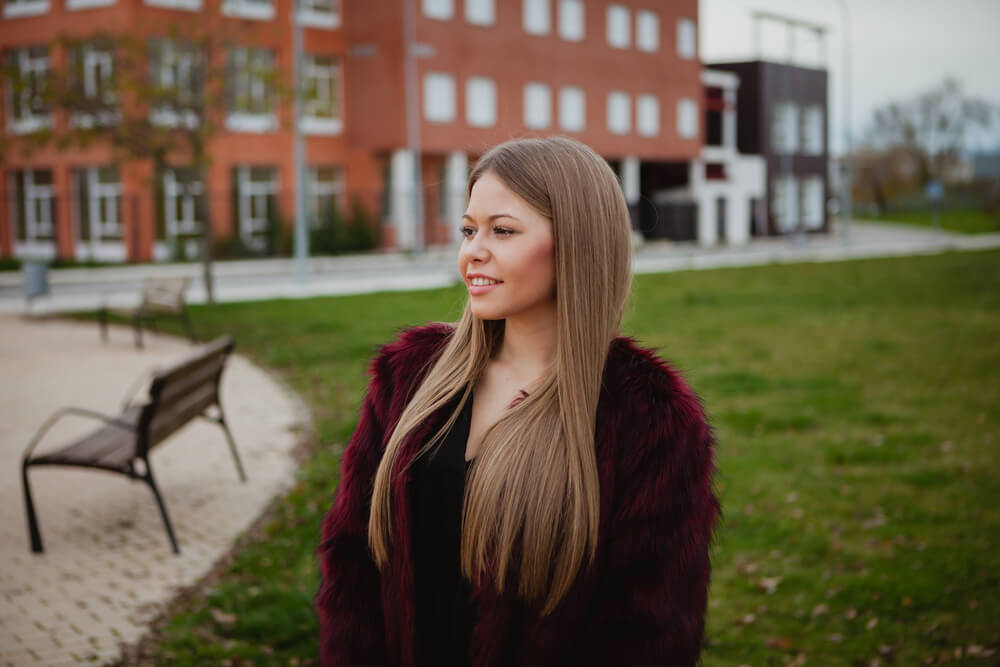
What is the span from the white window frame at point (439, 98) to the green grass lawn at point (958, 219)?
100 ft

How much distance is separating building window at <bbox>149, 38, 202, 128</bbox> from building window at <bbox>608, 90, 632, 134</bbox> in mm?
29024

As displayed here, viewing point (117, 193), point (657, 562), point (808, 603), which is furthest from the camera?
point (117, 193)

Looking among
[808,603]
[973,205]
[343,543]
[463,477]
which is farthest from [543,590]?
[973,205]

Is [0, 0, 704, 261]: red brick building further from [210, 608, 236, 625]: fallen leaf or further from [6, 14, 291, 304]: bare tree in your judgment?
[210, 608, 236, 625]: fallen leaf

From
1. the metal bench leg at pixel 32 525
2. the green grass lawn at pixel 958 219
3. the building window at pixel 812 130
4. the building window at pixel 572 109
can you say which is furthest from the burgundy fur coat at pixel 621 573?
the green grass lawn at pixel 958 219

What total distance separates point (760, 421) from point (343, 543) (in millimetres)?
6894

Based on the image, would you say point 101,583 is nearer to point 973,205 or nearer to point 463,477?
point 463,477

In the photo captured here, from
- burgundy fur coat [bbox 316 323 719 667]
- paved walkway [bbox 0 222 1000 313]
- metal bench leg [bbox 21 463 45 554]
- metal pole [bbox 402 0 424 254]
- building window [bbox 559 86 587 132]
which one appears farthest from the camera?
building window [bbox 559 86 587 132]

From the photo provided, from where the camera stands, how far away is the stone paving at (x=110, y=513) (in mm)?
4824

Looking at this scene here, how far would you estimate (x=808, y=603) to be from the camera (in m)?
5.08

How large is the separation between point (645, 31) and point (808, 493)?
4110cm

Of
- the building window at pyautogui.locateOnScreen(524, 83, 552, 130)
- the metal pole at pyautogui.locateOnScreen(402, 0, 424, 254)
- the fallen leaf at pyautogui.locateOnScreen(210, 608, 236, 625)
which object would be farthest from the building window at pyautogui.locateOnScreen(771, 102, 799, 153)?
the fallen leaf at pyautogui.locateOnScreen(210, 608, 236, 625)

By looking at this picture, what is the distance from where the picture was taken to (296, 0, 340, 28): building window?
128ft

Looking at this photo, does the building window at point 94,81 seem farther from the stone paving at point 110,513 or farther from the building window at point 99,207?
the building window at point 99,207
